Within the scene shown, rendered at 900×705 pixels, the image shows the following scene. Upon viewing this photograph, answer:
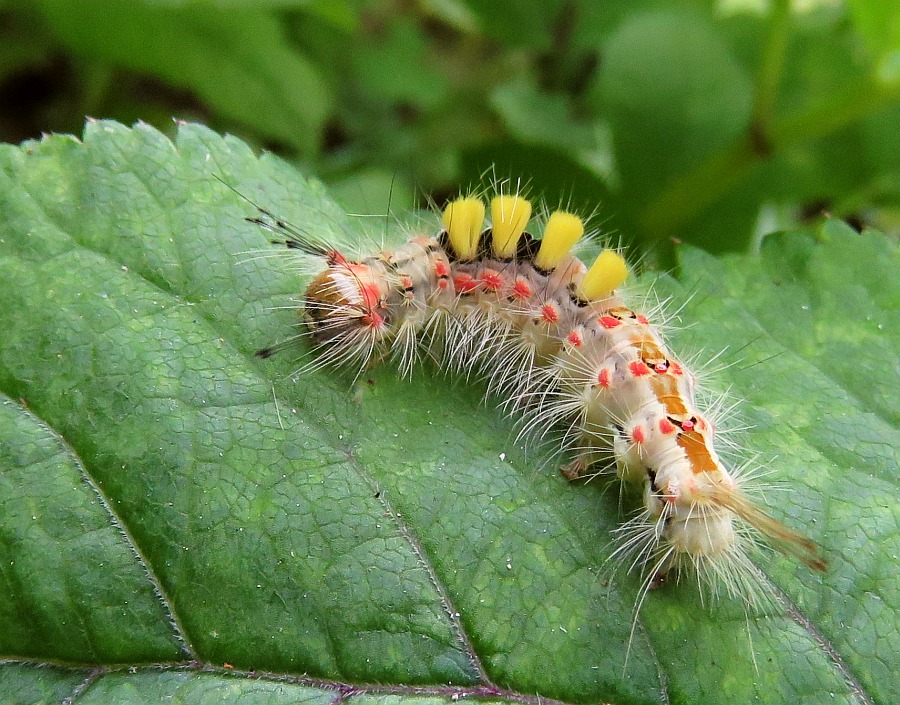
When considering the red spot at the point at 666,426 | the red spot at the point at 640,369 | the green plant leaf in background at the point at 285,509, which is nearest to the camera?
the green plant leaf in background at the point at 285,509

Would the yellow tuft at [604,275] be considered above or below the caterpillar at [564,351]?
above

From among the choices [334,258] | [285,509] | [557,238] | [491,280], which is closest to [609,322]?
[557,238]

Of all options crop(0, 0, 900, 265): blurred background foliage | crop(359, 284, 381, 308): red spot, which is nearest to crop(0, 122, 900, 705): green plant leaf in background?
crop(359, 284, 381, 308): red spot

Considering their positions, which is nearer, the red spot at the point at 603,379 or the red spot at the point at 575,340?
the red spot at the point at 603,379

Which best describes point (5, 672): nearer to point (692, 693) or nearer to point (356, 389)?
point (356, 389)

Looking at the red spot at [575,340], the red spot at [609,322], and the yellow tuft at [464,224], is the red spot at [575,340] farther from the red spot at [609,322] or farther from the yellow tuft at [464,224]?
the yellow tuft at [464,224]

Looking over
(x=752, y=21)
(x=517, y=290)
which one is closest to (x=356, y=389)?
(x=517, y=290)

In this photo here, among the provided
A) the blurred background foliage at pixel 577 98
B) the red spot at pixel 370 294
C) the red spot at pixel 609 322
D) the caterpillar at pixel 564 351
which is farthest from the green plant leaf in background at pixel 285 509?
the blurred background foliage at pixel 577 98

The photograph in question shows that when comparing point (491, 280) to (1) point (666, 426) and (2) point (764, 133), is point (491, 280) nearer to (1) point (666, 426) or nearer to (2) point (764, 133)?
(1) point (666, 426)
